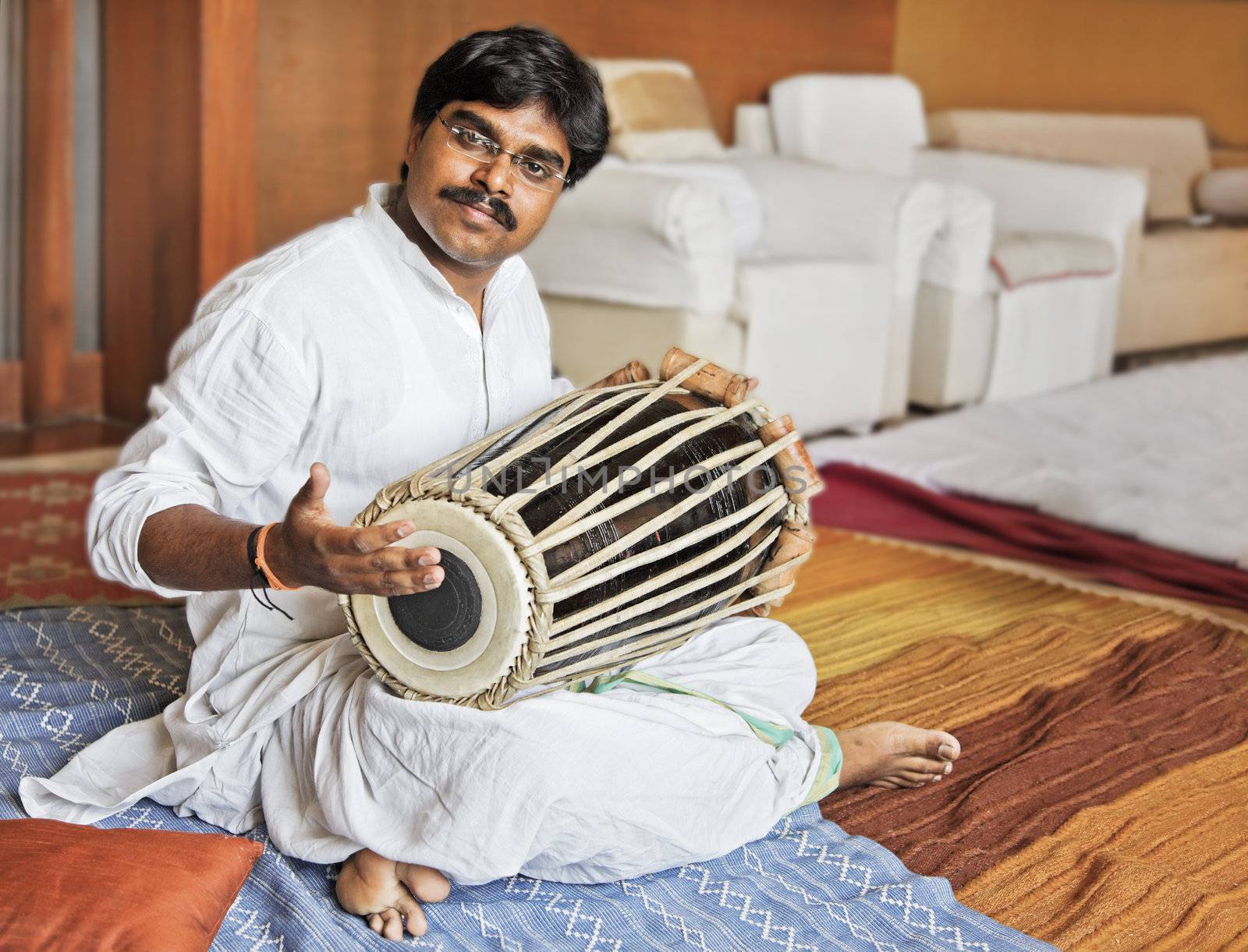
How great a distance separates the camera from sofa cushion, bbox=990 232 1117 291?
14.3 feet

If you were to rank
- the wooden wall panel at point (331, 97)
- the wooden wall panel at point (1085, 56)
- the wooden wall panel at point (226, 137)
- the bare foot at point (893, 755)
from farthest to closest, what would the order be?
the wooden wall panel at point (1085, 56), the wooden wall panel at point (331, 97), the wooden wall panel at point (226, 137), the bare foot at point (893, 755)

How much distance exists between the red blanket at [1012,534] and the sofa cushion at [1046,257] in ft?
4.34

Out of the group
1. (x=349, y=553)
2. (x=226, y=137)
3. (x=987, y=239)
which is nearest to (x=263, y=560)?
(x=349, y=553)

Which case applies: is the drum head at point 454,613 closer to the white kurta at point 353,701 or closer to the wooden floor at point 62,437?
the white kurta at point 353,701

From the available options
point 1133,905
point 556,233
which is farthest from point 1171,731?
point 556,233

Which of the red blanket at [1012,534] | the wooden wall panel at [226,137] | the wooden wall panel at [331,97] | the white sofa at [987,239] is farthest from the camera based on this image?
the white sofa at [987,239]

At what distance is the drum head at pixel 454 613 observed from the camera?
1333 mm

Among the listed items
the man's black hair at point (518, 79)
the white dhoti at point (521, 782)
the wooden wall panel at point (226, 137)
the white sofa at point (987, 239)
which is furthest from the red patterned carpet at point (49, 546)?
the white sofa at point (987, 239)

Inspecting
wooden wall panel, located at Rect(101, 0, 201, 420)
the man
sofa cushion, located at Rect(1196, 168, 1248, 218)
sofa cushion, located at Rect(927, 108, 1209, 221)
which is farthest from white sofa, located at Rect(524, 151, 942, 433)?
sofa cushion, located at Rect(1196, 168, 1248, 218)

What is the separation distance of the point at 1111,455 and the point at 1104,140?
119 inches

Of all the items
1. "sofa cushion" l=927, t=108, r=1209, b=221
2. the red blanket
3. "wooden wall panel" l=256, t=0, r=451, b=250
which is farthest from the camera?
"sofa cushion" l=927, t=108, r=1209, b=221

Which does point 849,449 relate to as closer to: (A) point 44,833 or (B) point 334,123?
(B) point 334,123

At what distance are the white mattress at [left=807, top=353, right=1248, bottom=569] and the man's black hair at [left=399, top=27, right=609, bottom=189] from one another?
179 cm

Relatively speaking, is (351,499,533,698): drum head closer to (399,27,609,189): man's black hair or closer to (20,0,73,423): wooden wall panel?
(399,27,609,189): man's black hair
